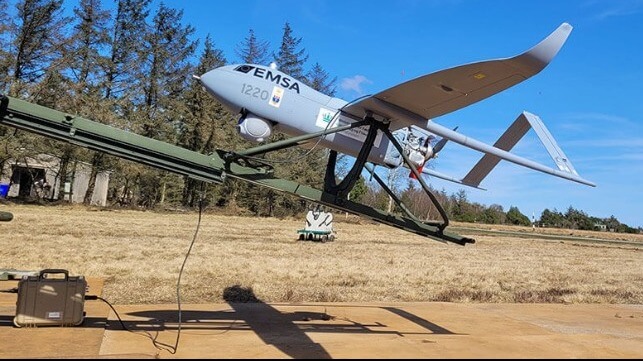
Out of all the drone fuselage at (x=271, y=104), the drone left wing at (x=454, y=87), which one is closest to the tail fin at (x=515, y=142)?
the drone left wing at (x=454, y=87)

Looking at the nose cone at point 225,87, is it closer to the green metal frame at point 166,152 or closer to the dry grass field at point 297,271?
the green metal frame at point 166,152

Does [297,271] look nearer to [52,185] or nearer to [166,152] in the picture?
[166,152]

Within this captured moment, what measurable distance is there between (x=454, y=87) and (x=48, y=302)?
518cm

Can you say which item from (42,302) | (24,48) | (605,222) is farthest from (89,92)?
(605,222)

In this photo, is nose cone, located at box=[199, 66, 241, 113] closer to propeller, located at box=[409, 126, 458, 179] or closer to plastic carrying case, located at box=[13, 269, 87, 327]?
propeller, located at box=[409, 126, 458, 179]

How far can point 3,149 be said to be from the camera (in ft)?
102

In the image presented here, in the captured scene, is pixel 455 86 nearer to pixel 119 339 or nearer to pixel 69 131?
pixel 69 131

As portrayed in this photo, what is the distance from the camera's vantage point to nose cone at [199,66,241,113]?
22.0 ft

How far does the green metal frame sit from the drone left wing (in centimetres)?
32

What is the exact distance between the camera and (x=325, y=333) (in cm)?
686

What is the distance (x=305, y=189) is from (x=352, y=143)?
90cm

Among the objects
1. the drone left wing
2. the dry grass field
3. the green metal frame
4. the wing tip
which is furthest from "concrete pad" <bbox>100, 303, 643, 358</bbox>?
the wing tip

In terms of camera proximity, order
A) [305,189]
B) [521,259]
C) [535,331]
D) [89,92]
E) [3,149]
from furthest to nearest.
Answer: [89,92] → [3,149] → [521,259] → [535,331] → [305,189]

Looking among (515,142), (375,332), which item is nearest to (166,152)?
(375,332)
